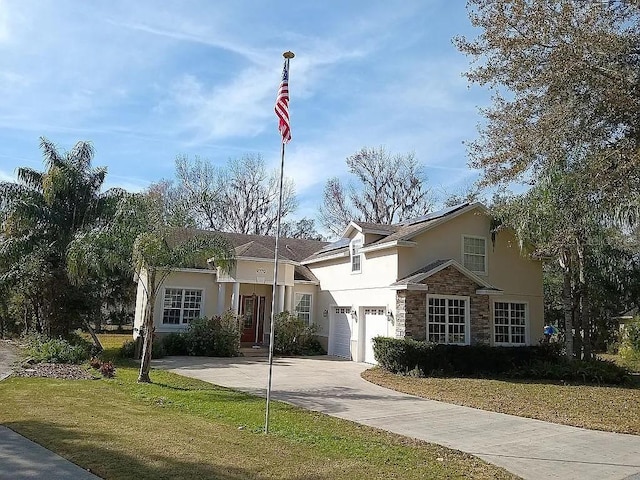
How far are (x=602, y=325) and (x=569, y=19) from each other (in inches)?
924

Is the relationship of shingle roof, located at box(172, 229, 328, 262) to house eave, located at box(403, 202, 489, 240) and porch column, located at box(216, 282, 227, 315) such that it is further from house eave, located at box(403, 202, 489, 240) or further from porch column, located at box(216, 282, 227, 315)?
house eave, located at box(403, 202, 489, 240)

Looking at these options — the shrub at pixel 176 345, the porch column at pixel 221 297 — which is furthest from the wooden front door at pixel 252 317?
the shrub at pixel 176 345

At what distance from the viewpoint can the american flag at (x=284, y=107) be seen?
31.5ft

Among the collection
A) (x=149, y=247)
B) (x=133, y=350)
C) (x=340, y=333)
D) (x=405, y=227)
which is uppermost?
(x=405, y=227)

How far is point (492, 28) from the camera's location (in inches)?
475

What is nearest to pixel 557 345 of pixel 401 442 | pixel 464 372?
pixel 464 372

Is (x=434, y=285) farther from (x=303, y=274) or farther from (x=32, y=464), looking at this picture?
(x=32, y=464)

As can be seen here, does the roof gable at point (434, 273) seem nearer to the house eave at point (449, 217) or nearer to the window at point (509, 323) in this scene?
the house eave at point (449, 217)

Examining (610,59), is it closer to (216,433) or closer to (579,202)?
(579,202)

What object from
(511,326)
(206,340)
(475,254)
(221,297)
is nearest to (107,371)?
(206,340)

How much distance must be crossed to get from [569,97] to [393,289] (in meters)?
10.1

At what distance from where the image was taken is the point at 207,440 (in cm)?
751

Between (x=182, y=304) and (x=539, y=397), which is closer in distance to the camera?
(x=539, y=397)

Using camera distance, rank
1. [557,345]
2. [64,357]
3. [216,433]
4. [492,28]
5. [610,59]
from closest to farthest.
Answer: [216,433] < [610,59] < [492,28] < [64,357] < [557,345]
